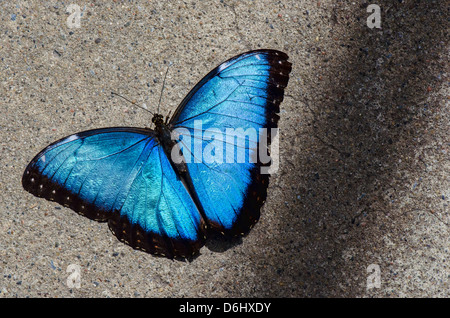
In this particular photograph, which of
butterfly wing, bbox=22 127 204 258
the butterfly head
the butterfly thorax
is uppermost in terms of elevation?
the butterfly head

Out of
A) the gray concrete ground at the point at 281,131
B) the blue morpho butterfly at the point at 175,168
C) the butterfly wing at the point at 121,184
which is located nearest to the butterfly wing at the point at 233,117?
the blue morpho butterfly at the point at 175,168

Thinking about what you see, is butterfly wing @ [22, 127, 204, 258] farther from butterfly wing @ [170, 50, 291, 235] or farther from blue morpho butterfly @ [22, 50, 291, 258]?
butterfly wing @ [170, 50, 291, 235]

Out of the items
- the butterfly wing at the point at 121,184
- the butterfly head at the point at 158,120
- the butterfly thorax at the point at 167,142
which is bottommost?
the butterfly wing at the point at 121,184

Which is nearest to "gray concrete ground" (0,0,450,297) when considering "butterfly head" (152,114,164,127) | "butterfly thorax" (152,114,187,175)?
"butterfly head" (152,114,164,127)

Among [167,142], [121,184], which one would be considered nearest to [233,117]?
[167,142]

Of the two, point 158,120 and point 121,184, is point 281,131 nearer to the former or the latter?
point 158,120

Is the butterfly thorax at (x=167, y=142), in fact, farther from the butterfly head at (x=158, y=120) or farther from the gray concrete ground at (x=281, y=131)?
the gray concrete ground at (x=281, y=131)

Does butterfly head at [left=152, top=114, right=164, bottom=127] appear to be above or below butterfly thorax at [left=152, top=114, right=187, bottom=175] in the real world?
above
